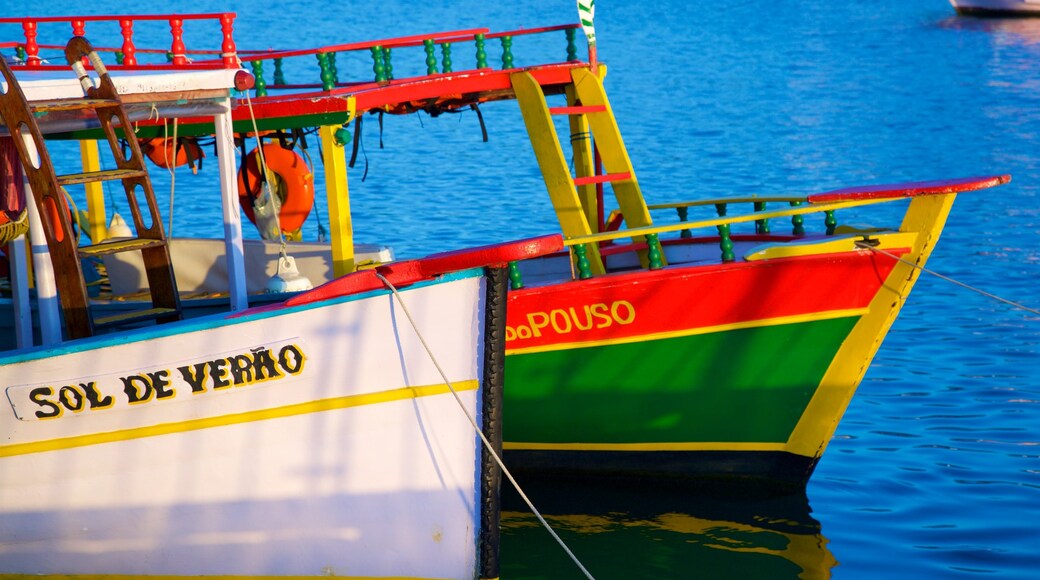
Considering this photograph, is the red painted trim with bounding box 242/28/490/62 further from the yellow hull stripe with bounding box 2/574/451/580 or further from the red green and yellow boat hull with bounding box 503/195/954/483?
the yellow hull stripe with bounding box 2/574/451/580

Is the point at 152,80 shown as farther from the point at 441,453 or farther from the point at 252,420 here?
the point at 441,453

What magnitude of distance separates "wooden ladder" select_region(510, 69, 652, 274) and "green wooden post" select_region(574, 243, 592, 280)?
35.0 inches

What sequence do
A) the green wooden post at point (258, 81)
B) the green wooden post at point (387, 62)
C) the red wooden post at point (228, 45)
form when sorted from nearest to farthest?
the red wooden post at point (228, 45) < the green wooden post at point (258, 81) < the green wooden post at point (387, 62)

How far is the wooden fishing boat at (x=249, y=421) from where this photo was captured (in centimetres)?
694

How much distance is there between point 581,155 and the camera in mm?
11211

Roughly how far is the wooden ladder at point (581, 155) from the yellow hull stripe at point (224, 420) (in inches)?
121

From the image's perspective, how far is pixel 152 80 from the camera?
767 centimetres

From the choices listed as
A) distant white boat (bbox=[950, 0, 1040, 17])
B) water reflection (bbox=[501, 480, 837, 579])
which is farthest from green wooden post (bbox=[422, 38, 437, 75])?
distant white boat (bbox=[950, 0, 1040, 17])

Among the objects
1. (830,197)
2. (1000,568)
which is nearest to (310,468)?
(830,197)

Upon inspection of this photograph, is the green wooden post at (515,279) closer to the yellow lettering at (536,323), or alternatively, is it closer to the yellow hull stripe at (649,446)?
the yellow lettering at (536,323)

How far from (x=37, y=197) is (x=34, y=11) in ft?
179

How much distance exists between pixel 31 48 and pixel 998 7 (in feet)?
167

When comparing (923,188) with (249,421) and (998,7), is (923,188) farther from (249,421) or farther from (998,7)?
(998,7)

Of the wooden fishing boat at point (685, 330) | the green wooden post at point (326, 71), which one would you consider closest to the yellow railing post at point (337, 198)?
the wooden fishing boat at point (685, 330)
